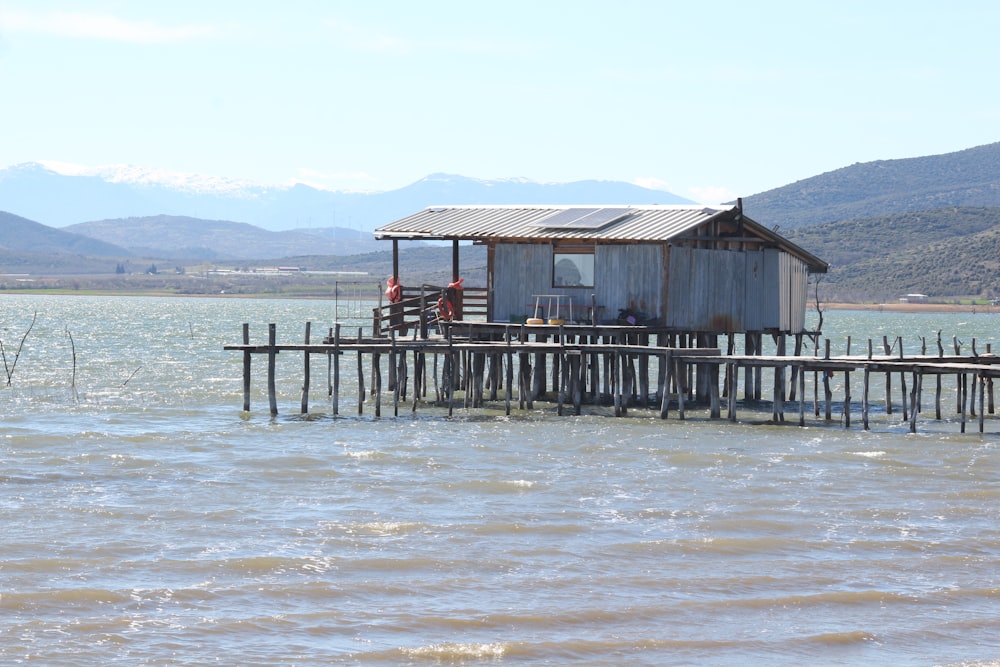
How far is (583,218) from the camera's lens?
115 ft

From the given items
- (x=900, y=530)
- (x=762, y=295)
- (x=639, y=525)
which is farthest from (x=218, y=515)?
(x=762, y=295)

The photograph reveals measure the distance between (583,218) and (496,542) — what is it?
57.1ft

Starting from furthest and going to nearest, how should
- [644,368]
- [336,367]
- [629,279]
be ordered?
[644,368] → [629,279] → [336,367]

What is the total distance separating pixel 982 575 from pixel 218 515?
34.3ft

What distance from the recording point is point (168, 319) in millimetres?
116125

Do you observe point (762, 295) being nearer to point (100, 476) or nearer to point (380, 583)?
point (100, 476)

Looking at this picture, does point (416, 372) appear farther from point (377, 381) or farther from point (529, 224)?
point (529, 224)

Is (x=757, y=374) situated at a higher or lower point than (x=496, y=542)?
higher

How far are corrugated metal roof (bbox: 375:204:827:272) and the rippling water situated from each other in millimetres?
4478

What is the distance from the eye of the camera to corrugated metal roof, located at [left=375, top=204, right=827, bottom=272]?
33312mm

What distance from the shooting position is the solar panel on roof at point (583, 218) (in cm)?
3431

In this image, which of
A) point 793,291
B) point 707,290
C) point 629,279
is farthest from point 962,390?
point 629,279

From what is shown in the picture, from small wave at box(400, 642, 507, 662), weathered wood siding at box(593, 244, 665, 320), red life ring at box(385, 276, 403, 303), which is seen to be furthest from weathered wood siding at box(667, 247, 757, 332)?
small wave at box(400, 642, 507, 662)

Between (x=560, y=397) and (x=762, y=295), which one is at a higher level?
(x=762, y=295)
